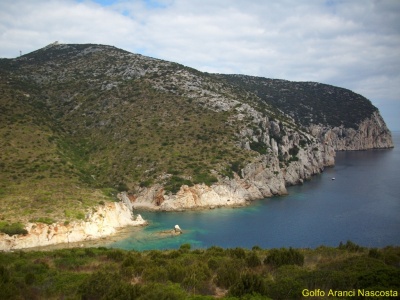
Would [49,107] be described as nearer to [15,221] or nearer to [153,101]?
[153,101]

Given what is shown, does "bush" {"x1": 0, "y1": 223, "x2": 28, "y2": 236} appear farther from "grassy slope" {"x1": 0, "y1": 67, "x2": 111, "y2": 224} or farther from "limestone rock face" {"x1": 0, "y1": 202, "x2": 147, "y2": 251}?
"grassy slope" {"x1": 0, "y1": 67, "x2": 111, "y2": 224}

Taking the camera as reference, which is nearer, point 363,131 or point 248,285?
point 248,285

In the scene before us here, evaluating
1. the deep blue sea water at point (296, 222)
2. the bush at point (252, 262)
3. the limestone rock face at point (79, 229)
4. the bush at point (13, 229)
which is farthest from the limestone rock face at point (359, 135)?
the bush at point (252, 262)

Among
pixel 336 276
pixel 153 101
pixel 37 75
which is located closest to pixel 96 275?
pixel 336 276

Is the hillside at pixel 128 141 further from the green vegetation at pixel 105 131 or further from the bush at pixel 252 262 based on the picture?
the bush at pixel 252 262

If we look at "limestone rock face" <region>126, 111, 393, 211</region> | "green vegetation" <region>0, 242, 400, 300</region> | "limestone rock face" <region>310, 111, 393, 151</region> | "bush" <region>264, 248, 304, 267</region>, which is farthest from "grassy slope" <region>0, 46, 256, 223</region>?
"limestone rock face" <region>310, 111, 393, 151</region>
